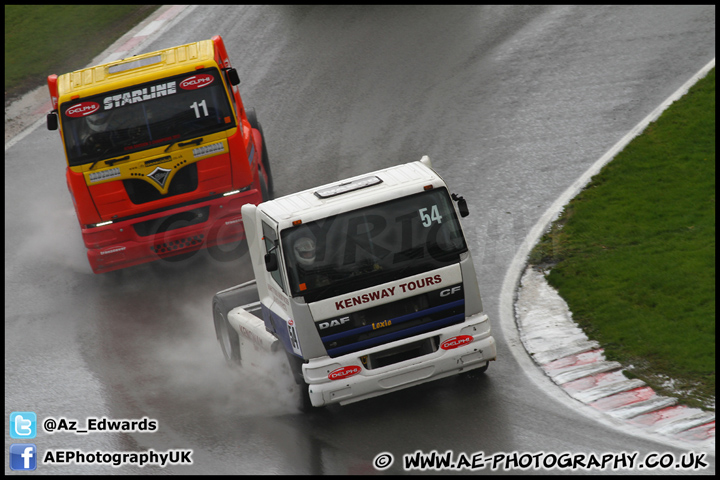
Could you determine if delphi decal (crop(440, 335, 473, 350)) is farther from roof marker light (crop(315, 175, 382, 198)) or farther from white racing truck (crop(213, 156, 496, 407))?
roof marker light (crop(315, 175, 382, 198))

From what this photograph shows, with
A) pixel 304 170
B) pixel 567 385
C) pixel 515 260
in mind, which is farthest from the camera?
pixel 304 170

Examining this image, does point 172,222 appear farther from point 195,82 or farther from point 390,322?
point 390,322

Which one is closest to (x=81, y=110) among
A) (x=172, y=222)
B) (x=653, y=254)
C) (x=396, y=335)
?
(x=172, y=222)

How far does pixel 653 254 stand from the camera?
11.6 m

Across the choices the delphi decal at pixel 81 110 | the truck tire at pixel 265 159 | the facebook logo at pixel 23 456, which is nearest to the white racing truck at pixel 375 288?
the facebook logo at pixel 23 456

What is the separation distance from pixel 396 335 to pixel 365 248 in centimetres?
93

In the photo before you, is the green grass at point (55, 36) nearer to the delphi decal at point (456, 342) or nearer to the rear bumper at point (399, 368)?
the rear bumper at point (399, 368)

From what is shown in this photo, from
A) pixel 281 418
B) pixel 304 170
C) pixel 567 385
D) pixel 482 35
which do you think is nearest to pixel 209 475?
pixel 281 418

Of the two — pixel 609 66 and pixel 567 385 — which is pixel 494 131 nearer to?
pixel 609 66

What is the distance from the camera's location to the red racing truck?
41.9 ft

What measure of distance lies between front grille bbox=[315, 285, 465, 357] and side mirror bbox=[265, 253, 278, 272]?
2.34ft

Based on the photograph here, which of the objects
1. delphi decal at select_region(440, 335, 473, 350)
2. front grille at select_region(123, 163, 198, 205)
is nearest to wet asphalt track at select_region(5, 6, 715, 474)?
delphi decal at select_region(440, 335, 473, 350)

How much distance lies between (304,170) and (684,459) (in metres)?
9.70

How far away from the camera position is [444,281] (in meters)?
9.08
